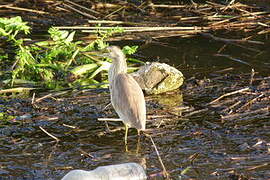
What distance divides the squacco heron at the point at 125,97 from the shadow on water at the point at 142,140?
30 cm

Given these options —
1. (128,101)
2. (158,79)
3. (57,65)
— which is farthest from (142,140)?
(57,65)

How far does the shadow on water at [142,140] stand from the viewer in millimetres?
5993

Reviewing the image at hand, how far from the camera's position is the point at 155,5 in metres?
12.9

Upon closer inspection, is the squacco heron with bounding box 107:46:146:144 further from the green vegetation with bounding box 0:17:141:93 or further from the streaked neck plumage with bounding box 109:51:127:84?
the green vegetation with bounding box 0:17:141:93

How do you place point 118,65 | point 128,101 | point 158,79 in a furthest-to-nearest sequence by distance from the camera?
point 158,79 → point 118,65 → point 128,101

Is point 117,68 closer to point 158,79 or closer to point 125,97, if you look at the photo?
point 125,97

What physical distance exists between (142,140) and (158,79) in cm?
179

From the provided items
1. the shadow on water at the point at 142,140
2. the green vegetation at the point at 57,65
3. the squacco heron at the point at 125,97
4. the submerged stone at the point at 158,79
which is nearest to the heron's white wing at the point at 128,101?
the squacco heron at the point at 125,97

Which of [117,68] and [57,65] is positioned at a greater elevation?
[117,68]

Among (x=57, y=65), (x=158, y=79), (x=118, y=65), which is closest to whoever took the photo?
(x=118, y=65)

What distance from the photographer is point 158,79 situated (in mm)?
8484

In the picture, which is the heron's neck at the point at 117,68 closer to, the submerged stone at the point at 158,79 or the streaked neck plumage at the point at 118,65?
the streaked neck plumage at the point at 118,65

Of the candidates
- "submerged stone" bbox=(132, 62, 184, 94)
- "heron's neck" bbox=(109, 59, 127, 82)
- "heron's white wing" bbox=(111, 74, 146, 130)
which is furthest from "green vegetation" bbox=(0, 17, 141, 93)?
"heron's white wing" bbox=(111, 74, 146, 130)

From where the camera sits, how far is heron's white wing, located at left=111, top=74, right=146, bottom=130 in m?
6.57
